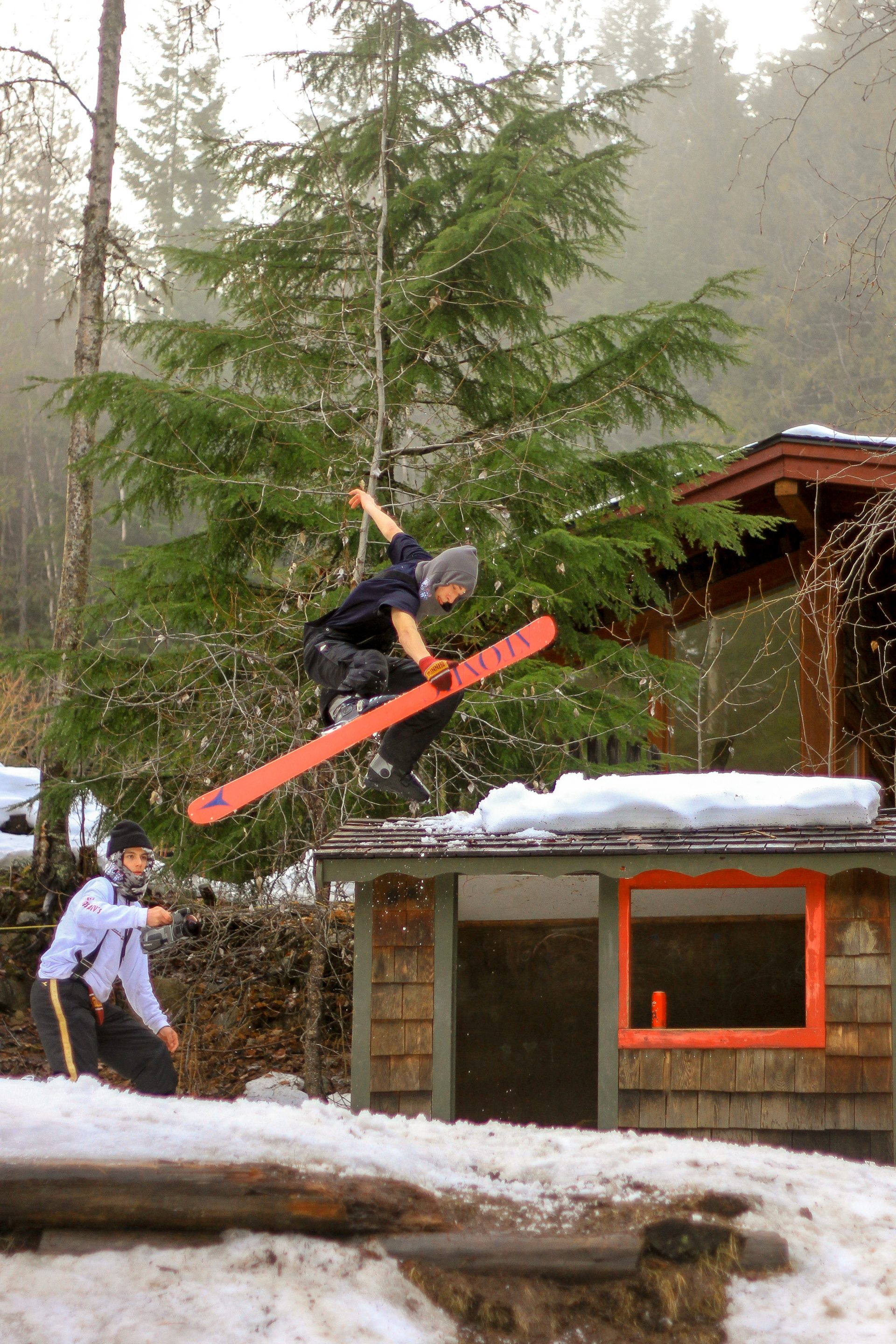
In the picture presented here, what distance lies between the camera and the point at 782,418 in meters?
29.5

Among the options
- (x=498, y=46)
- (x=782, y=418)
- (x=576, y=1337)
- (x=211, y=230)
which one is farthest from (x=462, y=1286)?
(x=782, y=418)

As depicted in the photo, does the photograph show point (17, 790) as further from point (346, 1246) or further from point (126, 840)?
point (346, 1246)

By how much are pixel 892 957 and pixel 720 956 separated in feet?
6.59

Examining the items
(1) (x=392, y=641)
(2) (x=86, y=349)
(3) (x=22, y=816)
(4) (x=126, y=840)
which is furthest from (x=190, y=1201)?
(3) (x=22, y=816)

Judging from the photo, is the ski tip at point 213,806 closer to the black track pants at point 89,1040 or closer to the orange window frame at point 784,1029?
the black track pants at point 89,1040

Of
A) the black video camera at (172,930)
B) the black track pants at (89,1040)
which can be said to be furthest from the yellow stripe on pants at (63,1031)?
the black video camera at (172,930)

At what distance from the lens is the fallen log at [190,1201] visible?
366 cm

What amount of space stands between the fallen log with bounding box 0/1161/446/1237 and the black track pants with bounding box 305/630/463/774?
92.5 inches

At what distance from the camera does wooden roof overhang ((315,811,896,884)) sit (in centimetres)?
655

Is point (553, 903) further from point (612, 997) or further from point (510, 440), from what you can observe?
point (510, 440)

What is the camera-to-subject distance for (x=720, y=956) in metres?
8.75

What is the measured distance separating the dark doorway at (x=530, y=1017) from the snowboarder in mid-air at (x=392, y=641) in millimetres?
3201

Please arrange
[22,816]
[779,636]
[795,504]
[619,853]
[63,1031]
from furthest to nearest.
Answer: [22,816] → [779,636] → [795,504] → [619,853] → [63,1031]

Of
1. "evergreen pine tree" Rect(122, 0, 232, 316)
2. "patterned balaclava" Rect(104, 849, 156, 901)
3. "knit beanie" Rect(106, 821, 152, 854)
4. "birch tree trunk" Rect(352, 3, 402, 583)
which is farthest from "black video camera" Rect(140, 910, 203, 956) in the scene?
"evergreen pine tree" Rect(122, 0, 232, 316)
